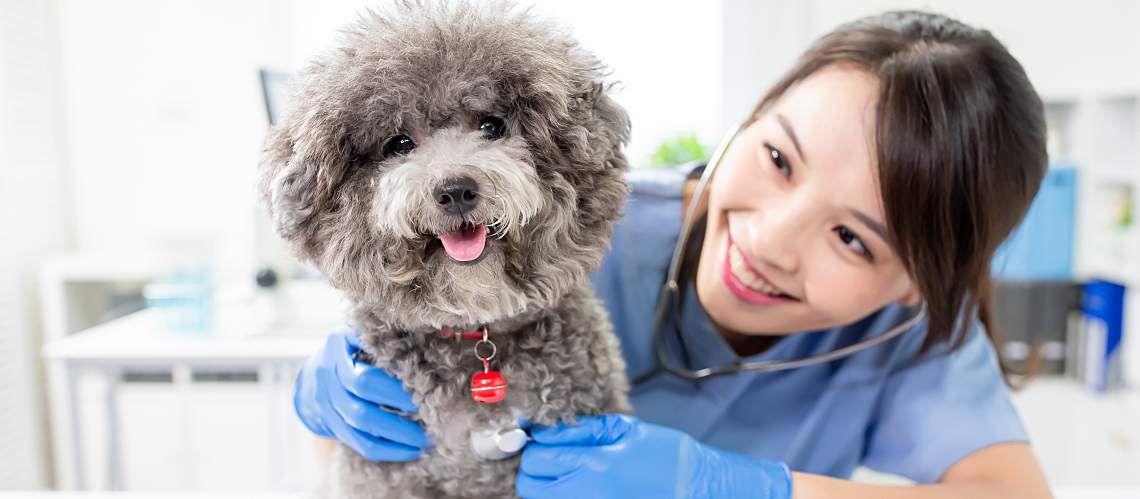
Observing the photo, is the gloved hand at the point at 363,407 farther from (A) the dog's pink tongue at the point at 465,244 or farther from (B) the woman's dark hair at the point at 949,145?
(B) the woman's dark hair at the point at 949,145

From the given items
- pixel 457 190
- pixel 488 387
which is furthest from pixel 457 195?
pixel 488 387

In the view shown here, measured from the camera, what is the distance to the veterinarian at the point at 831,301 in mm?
869

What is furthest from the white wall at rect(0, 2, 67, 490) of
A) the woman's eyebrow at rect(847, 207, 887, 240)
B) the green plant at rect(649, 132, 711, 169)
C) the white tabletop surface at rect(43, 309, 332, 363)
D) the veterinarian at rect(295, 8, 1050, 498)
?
the woman's eyebrow at rect(847, 207, 887, 240)

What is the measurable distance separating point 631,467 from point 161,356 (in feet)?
4.46

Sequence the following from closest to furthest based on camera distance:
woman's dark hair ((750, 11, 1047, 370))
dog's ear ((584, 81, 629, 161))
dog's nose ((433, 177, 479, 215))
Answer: dog's nose ((433, 177, 479, 215)), dog's ear ((584, 81, 629, 161)), woman's dark hair ((750, 11, 1047, 370))

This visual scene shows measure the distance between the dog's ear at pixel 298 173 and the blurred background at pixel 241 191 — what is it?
137 cm

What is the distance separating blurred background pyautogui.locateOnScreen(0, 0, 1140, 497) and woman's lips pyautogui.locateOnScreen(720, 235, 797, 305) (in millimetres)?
1282

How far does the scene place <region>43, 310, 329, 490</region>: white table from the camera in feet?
5.56

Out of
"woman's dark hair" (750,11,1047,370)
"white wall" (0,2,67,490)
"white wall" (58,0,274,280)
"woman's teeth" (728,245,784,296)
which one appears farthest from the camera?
"white wall" (58,0,274,280)

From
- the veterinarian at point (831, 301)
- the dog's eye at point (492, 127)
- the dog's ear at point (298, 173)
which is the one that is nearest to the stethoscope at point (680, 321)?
the veterinarian at point (831, 301)

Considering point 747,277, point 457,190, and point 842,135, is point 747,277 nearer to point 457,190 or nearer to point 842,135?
point 842,135

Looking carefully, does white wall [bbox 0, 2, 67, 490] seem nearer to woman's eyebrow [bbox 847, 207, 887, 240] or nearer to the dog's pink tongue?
the dog's pink tongue

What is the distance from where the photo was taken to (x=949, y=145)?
868mm

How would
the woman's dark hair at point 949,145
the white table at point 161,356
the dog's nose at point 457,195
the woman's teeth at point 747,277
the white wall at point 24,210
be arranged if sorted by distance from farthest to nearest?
the white wall at point 24,210, the white table at point 161,356, the woman's teeth at point 747,277, the woman's dark hair at point 949,145, the dog's nose at point 457,195
